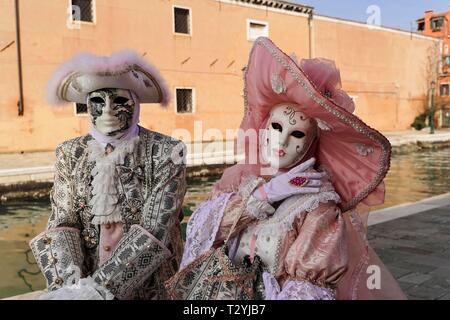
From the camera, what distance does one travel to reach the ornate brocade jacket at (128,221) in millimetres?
1719

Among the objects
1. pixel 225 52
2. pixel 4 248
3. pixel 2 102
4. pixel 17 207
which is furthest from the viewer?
pixel 225 52

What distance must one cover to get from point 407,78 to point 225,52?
15.1 meters

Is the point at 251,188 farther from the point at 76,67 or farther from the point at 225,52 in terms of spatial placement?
the point at 225,52

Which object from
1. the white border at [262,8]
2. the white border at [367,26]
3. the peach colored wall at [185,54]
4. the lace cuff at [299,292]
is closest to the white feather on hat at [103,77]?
the lace cuff at [299,292]

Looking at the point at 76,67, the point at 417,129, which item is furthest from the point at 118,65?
the point at 417,129

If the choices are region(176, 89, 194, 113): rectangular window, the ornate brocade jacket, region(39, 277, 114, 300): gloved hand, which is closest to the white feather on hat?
the ornate brocade jacket

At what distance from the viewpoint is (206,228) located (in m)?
1.88

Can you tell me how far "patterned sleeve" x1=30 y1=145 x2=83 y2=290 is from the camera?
5.67 feet

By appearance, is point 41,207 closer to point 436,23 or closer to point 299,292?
point 299,292

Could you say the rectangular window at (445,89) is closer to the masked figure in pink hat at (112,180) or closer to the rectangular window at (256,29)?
the rectangular window at (256,29)

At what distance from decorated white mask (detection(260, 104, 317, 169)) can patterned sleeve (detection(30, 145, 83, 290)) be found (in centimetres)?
79

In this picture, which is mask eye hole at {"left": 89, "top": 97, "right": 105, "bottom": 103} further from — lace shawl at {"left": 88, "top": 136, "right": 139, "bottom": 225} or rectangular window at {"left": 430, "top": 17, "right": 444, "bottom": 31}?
rectangular window at {"left": 430, "top": 17, "right": 444, "bottom": 31}

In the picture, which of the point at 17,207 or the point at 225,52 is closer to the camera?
the point at 17,207

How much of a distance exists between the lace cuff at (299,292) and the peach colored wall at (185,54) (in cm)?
756
